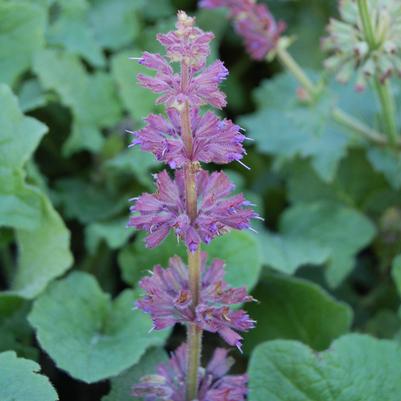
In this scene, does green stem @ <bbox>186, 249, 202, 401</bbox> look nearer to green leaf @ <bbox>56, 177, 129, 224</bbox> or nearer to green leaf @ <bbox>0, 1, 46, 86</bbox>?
green leaf @ <bbox>56, 177, 129, 224</bbox>

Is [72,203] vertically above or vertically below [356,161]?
below

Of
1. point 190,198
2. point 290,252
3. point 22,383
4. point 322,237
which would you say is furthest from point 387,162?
point 22,383

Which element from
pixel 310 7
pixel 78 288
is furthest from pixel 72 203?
pixel 310 7

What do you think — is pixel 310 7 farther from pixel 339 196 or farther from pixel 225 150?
pixel 225 150

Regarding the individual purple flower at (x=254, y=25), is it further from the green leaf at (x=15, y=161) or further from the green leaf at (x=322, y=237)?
the green leaf at (x=15, y=161)

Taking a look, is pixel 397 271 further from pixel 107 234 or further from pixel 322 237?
pixel 107 234

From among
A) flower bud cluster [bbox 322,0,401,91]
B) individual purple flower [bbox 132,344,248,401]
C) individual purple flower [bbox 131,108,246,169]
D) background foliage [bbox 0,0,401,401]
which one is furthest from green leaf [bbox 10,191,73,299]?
flower bud cluster [bbox 322,0,401,91]

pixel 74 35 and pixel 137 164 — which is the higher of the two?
pixel 74 35

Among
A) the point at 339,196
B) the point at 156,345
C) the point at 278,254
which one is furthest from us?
the point at 339,196
